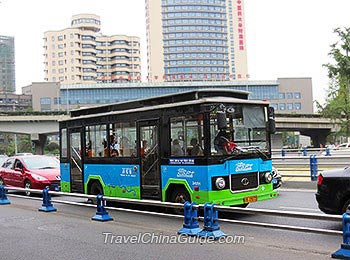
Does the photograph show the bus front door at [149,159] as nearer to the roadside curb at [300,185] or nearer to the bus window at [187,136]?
the bus window at [187,136]

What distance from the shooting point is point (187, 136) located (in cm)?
985

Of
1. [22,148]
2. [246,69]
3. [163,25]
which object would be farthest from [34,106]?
[246,69]

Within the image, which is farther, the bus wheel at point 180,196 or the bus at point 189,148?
the bus wheel at point 180,196

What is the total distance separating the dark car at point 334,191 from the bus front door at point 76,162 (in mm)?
7144

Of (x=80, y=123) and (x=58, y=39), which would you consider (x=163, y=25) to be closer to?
(x=58, y=39)

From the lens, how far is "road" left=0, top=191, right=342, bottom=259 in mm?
7121

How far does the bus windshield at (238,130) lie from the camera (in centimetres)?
952

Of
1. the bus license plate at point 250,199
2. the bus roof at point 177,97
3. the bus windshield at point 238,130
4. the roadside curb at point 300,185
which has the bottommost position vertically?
the roadside curb at point 300,185

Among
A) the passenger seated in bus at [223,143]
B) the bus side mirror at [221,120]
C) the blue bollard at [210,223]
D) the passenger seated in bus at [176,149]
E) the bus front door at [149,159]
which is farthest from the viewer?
the bus front door at [149,159]

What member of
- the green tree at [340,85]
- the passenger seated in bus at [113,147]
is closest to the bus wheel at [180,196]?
the passenger seated in bus at [113,147]

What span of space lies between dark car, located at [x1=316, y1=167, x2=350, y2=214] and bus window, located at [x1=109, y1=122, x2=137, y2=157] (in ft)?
15.1

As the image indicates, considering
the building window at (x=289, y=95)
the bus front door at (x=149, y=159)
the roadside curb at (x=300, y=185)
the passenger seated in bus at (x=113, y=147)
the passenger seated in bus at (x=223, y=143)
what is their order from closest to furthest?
1. the passenger seated in bus at (x=223, y=143)
2. the bus front door at (x=149, y=159)
3. the passenger seated in bus at (x=113, y=147)
4. the roadside curb at (x=300, y=185)
5. the building window at (x=289, y=95)

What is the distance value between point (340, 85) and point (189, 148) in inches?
1911

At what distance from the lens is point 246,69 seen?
161 meters
